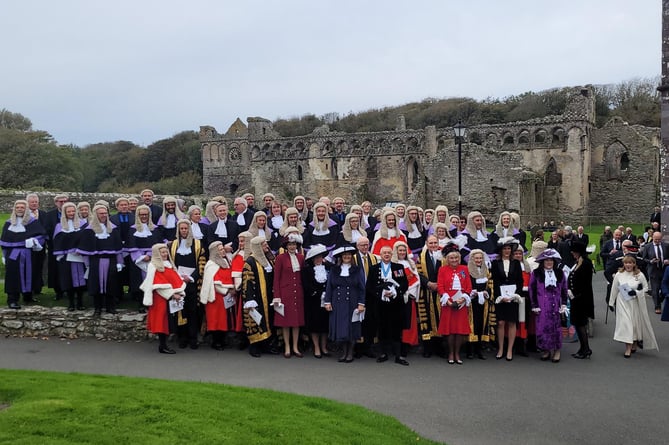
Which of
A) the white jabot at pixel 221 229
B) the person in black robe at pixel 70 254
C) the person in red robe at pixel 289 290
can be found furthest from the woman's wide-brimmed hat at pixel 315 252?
the person in black robe at pixel 70 254

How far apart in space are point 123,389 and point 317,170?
1854 inches

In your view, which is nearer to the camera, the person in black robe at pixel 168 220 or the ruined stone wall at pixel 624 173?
the person in black robe at pixel 168 220

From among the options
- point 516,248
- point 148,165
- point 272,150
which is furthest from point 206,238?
point 148,165

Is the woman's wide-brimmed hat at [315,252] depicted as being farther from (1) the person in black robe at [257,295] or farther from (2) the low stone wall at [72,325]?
(2) the low stone wall at [72,325]

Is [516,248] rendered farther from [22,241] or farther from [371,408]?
[22,241]

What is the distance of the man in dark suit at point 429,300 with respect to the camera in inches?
Result: 373

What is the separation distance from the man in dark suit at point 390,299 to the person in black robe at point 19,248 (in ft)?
20.0

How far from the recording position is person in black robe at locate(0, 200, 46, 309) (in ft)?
35.3

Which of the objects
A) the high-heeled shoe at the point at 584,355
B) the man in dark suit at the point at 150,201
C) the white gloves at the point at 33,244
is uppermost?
the man in dark suit at the point at 150,201

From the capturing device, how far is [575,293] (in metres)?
9.55

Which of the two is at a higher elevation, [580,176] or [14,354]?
[580,176]

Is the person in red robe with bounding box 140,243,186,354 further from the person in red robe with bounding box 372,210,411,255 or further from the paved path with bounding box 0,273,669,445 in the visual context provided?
the person in red robe with bounding box 372,210,411,255

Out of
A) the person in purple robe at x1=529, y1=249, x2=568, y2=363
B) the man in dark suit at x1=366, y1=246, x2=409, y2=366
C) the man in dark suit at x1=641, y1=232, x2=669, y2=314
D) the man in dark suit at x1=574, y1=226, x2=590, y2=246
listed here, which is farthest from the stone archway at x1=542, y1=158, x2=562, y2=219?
the man in dark suit at x1=366, y1=246, x2=409, y2=366

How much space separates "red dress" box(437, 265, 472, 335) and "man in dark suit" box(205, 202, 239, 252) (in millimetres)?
3966
